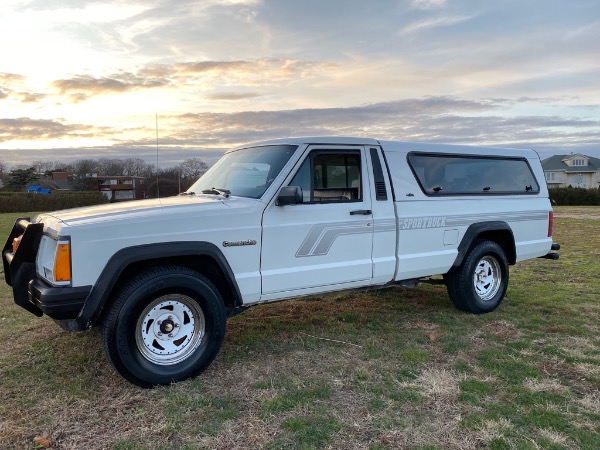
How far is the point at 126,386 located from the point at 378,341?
8.07 feet

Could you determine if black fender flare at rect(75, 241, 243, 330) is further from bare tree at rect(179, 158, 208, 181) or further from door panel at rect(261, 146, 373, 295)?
bare tree at rect(179, 158, 208, 181)

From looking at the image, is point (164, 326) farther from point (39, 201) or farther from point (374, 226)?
point (39, 201)

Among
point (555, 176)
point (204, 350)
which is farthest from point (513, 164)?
point (555, 176)

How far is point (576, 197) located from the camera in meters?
41.3

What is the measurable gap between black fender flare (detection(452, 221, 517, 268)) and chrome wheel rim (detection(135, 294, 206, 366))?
326cm

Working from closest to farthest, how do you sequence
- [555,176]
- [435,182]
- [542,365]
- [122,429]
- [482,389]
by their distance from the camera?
[122,429] → [482,389] → [542,365] → [435,182] → [555,176]

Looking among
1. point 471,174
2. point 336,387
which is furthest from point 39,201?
point 336,387

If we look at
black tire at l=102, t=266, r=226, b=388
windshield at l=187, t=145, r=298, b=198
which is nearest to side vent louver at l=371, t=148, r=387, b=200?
windshield at l=187, t=145, r=298, b=198

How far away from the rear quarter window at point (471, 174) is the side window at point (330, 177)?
0.86m

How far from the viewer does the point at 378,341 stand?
507cm

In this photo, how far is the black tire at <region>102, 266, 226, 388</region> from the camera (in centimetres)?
378

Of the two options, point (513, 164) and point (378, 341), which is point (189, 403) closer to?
point (378, 341)

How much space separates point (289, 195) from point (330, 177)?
0.77 m

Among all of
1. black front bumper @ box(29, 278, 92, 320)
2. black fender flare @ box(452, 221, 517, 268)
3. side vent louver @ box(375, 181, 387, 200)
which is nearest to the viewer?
black front bumper @ box(29, 278, 92, 320)
